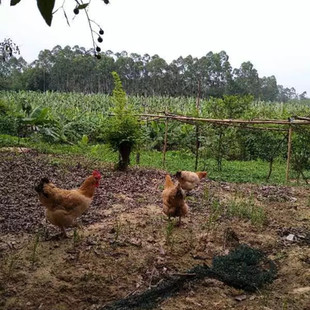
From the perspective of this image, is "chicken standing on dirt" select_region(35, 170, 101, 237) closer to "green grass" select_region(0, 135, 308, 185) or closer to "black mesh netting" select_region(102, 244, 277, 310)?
"black mesh netting" select_region(102, 244, 277, 310)

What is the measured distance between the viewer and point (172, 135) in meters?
17.3

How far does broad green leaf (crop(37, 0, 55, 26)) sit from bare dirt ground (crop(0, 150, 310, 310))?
2433 millimetres

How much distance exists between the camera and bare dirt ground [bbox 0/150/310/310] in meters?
3.08

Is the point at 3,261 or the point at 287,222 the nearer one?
the point at 3,261

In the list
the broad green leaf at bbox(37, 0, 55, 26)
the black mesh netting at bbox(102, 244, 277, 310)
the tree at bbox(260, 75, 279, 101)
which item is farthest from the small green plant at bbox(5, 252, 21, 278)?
the tree at bbox(260, 75, 279, 101)

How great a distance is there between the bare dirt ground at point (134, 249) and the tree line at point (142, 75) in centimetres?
4428

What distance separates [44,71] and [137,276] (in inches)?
2135

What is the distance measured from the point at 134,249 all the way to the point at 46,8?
3.38 metres

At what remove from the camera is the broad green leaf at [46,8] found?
108 cm

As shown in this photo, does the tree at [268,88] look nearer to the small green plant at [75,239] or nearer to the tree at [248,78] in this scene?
the tree at [248,78]

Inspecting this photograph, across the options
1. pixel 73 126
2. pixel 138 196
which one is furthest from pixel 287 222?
pixel 73 126

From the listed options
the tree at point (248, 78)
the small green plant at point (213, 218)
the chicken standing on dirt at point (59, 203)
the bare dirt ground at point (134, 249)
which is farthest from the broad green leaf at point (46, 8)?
the tree at point (248, 78)

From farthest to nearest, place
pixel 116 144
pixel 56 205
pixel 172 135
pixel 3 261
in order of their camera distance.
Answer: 1. pixel 172 135
2. pixel 116 144
3. pixel 56 205
4. pixel 3 261

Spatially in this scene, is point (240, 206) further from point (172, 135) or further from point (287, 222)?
point (172, 135)
